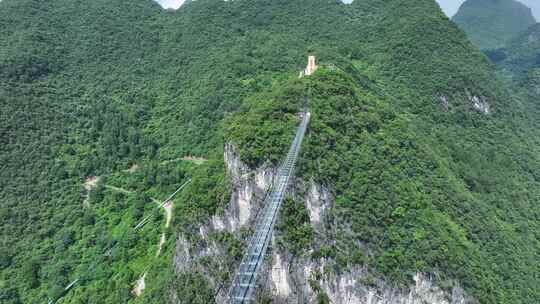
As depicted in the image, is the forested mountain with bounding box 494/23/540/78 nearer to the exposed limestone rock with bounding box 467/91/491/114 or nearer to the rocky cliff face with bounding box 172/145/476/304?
the exposed limestone rock with bounding box 467/91/491/114

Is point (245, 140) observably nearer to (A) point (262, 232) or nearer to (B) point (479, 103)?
(A) point (262, 232)

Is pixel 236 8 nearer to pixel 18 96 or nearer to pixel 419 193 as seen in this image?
pixel 18 96

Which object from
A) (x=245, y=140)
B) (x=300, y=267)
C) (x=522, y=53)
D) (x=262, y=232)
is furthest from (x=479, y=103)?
(x=522, y=53)

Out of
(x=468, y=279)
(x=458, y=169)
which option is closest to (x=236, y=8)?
(x=458, y=169)

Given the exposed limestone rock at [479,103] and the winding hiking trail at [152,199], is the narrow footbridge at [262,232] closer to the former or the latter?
the winding hiking trail at [152,199]

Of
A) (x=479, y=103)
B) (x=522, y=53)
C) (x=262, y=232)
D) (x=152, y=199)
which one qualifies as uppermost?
(x=262, y=232)

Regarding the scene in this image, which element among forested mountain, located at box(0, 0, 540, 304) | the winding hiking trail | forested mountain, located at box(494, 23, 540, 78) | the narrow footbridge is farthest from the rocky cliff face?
forested mountain, located at box(494, 23, 540, 78)

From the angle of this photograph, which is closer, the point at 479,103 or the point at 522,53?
the point at 479,103
